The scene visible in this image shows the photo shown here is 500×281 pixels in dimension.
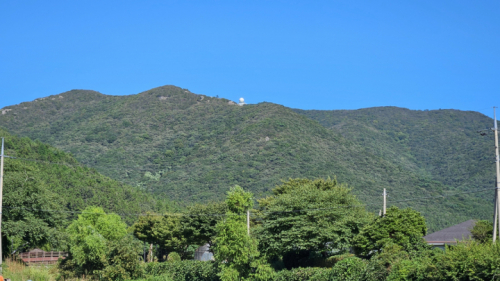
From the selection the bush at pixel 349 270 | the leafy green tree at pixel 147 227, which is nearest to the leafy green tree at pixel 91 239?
the leafy green tree at pixel 147 227

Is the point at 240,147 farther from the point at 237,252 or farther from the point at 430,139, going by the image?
the point at 237,252

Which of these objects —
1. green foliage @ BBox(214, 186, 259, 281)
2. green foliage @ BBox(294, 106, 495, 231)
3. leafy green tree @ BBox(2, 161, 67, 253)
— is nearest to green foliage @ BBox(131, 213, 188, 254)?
leafy green tree @ BBox(2, 161, 67, 253)

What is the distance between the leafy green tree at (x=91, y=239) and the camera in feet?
126

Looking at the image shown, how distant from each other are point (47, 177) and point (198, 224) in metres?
26.9

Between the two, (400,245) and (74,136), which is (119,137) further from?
(400,245)

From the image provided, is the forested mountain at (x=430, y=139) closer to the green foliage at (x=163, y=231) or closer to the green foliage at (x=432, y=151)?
the green foliage at (x=432, y=151)

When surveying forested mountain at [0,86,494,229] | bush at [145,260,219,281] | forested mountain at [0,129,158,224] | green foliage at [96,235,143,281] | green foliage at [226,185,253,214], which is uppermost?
forested mountain at [0,86,494,229]

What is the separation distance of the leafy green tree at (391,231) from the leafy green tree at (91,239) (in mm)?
18348

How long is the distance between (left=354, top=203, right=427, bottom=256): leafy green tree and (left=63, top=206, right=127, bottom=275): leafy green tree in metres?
18.3

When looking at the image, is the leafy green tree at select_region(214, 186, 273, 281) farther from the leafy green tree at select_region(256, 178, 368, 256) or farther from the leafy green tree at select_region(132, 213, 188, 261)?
the leafy green tree at select_region(132, 213, 188, 261)

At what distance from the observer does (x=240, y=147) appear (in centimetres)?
11369

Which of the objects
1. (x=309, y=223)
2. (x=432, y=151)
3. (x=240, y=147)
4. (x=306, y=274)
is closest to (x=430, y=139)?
(x=432, y=151)

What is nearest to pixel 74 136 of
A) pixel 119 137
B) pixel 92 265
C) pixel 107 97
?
pixel 119 137

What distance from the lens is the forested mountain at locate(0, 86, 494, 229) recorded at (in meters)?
93.1
